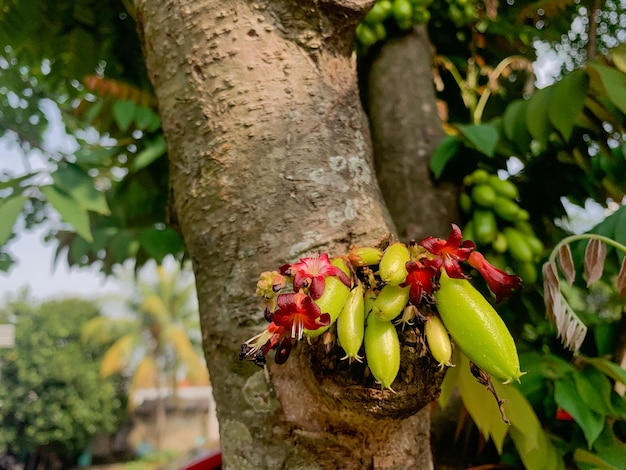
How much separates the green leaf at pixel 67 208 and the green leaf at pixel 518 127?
0.72 meters

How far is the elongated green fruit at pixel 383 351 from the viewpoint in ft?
1.43

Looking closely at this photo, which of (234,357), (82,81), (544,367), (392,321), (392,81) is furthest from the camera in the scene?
(82,81)

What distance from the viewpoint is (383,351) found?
44cm

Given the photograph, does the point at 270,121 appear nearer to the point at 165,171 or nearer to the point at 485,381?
the point at 485,381

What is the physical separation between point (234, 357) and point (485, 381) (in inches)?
10.3

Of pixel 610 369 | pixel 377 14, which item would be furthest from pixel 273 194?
pixel 377 14

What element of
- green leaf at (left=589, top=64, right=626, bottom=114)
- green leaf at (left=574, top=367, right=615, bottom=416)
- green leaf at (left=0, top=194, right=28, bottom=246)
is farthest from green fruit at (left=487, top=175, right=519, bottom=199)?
green leaf at (left=0, top=194, right=28, bottom=246)

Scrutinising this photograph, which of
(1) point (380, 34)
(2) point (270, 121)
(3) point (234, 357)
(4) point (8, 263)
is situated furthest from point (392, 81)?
(4) point (8, 263)

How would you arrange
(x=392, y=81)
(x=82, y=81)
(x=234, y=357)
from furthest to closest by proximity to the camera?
(x=82, y=81) → (x=392, y=81) → (x=234, y=357)

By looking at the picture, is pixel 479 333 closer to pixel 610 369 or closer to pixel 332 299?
pixel 332 299

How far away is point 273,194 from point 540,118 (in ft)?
1.55

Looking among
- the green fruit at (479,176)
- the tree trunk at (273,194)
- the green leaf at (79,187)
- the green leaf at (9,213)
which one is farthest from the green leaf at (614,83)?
the green leaf at (9,213)

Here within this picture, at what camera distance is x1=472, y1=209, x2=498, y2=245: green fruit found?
87cm

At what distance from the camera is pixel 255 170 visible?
59cm
